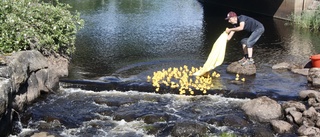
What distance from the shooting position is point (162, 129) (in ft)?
34.0

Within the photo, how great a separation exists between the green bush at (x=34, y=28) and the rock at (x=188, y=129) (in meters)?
5.37

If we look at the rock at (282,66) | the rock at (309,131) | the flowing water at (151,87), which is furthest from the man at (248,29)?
the rock at (309,131)

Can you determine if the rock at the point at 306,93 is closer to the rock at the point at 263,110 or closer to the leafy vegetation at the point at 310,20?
the rock at the point at 263,110

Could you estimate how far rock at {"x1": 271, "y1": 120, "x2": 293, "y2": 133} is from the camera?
10.2m

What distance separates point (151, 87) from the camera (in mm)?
13180

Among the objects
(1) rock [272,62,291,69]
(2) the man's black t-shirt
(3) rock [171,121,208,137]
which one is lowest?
(3) rock [171,121,208,137]

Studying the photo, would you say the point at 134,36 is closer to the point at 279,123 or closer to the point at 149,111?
the point at 149,111

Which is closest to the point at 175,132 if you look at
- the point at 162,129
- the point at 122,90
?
the point at 162,129

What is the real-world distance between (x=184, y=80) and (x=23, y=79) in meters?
4.82

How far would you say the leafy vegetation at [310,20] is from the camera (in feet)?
79.6

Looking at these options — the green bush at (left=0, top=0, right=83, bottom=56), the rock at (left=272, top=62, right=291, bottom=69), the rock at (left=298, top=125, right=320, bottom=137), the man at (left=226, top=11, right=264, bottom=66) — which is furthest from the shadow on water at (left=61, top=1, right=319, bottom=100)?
the rock at (left=298, top=125, right=320, bottom=137)

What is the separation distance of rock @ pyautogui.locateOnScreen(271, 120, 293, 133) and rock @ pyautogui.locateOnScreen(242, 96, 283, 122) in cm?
42

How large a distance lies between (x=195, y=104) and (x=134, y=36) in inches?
437

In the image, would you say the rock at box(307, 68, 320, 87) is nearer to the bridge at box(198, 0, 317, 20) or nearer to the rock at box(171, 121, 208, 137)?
the rock at box(171, 121, 208, 137)
